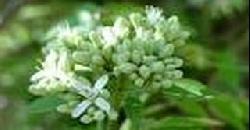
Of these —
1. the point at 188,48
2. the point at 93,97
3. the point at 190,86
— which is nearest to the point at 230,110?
the point at 188,48

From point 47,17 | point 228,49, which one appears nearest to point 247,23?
point 228,49

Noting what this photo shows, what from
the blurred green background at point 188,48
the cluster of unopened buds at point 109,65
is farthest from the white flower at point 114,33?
the blurred green background at point 188,48

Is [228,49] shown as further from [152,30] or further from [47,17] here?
[152,30]

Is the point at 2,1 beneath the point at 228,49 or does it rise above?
above

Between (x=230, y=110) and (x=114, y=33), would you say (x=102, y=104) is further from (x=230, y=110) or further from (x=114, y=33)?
(x=230, y=110)

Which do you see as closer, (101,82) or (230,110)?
(101,82)

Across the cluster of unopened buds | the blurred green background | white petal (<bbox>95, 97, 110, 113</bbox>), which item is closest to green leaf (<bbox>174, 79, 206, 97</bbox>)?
the cluster of unopened buds
